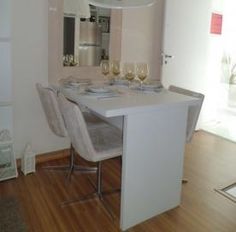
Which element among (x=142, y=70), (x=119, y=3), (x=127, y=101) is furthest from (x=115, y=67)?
(x=127, y=101)

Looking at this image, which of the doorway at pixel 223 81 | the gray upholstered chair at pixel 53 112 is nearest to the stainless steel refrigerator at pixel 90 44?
the gray upholstered chair at pixel 53 112

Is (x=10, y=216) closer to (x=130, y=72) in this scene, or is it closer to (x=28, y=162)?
(x=28, y=162)

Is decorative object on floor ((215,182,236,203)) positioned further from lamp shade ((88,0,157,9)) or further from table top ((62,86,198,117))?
lamp shade ((88,0,157,9))

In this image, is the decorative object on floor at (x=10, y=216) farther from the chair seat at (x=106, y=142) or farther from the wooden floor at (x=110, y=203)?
the chair seat at (x=106, y=142)

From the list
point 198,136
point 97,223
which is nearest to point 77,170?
point 97,223

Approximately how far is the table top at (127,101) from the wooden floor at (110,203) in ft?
2.63

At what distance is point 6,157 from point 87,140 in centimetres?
106

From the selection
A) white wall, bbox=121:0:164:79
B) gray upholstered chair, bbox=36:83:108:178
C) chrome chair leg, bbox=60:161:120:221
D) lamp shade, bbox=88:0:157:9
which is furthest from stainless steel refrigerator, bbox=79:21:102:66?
chrome chair leg, bbox=60:161:120:221

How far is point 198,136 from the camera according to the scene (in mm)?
4059

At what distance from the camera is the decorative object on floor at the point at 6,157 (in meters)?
2.62

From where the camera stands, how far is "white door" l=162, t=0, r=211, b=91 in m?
3.57

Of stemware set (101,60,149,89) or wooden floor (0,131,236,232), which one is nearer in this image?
wooden floor (0,131,236,232)

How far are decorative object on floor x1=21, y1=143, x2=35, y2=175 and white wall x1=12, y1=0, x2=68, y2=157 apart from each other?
0.16 metres

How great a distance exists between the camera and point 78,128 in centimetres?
195
